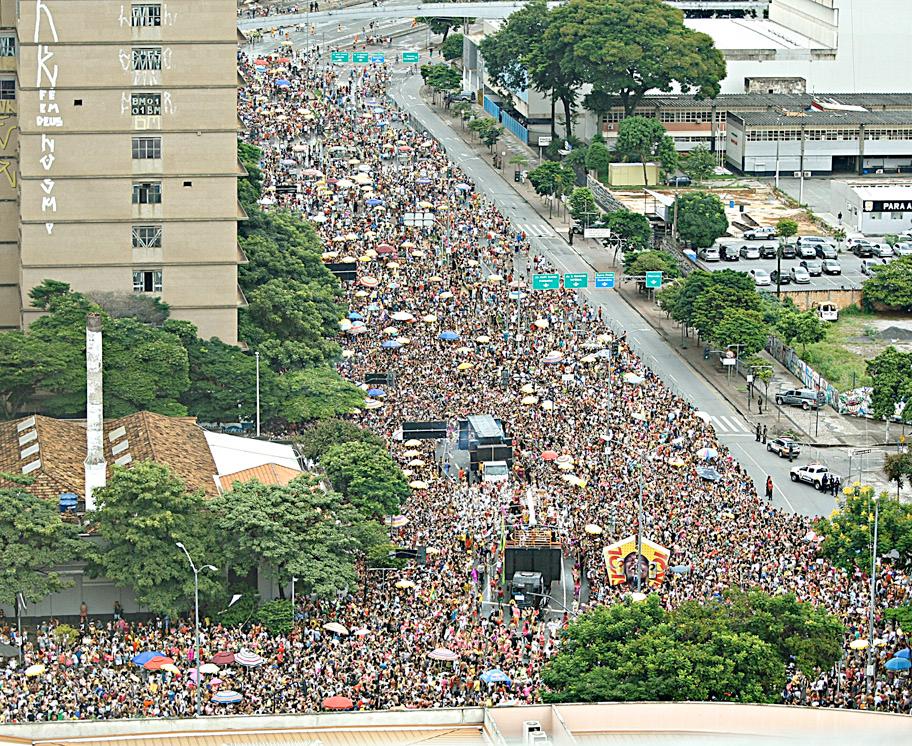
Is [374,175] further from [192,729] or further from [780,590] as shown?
[192,729]

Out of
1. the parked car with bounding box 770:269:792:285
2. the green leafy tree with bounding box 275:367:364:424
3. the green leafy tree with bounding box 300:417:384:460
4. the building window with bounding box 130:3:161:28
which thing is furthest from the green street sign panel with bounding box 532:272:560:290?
the building window with bounding box 130:3:161:28

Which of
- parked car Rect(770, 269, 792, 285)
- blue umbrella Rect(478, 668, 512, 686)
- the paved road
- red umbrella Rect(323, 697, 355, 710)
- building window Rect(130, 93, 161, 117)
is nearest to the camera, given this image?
red umbrella Rect(323, 697, 355, 710)

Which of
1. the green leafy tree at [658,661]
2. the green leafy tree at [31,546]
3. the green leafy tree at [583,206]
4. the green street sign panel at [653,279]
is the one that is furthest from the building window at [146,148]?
the green leafy tree at [583,206]

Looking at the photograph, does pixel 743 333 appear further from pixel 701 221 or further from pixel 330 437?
pixel 330 437

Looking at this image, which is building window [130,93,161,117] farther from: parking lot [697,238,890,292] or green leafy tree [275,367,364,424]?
parking lot [697,238,890,292]

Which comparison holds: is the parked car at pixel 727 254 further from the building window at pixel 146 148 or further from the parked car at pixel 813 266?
the building window at pixel 146 148
